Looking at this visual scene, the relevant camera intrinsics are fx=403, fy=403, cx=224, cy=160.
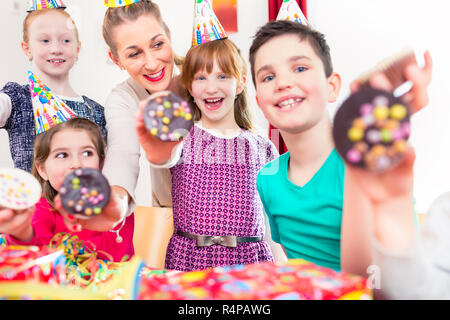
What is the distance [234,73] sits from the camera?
0.70 metres

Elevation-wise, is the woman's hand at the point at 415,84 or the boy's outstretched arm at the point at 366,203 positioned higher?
the woman's hand at the point at 415,84

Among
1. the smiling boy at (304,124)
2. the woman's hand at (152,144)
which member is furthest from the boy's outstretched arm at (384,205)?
the woman's hand at (152,144)

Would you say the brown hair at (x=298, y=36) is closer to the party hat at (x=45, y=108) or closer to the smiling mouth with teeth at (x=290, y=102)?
the smiling mouth with teeth at (x=290, y=102)

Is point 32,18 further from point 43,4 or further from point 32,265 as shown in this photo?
point 32,265

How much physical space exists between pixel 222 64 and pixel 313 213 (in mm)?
293

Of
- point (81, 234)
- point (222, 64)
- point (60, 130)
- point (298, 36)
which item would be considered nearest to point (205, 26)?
point (222, 64)

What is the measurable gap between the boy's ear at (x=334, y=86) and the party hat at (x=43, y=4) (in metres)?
0.50

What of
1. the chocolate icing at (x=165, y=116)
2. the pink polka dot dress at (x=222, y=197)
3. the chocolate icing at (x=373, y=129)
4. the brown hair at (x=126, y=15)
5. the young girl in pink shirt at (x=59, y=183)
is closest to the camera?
the chocolate icing at (x=373, y=129)

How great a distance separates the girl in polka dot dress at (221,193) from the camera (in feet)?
2.40
